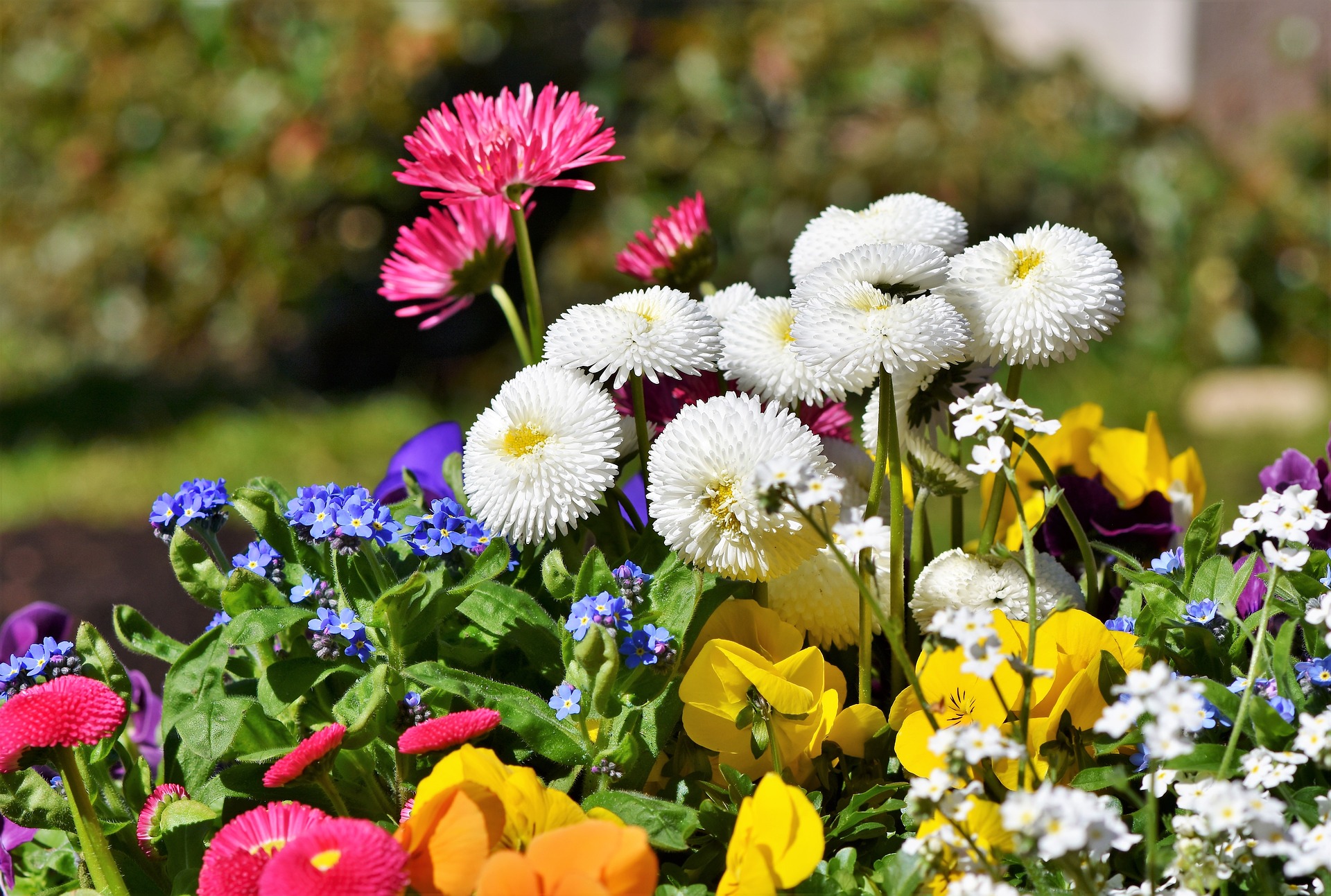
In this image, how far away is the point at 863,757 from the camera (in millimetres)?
943

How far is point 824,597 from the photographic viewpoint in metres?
0.98

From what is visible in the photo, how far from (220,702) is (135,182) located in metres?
4.86

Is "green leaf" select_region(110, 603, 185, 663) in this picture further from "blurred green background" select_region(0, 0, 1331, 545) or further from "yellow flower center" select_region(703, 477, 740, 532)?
"blurred green background" select_region(0, 0, 1331, 545)

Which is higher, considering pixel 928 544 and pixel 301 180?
pixel 301 180

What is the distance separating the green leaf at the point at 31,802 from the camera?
857 mm

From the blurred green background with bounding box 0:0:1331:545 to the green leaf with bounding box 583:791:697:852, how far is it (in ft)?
11.2

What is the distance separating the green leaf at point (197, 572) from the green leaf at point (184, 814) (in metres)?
0.17

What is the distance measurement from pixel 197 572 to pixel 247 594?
0.07 metres

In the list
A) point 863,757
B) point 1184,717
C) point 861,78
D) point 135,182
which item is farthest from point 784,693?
point 135,182

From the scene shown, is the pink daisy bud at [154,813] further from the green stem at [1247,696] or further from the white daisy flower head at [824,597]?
the green stem at [1247,696]

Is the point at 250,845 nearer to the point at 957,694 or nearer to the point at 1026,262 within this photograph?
the point at 957,694

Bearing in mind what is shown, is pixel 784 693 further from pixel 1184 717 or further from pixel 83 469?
pixel 83 469

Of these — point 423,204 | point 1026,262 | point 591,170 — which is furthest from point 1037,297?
point 423,204

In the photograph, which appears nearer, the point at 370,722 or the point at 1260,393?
the point at 370,722
